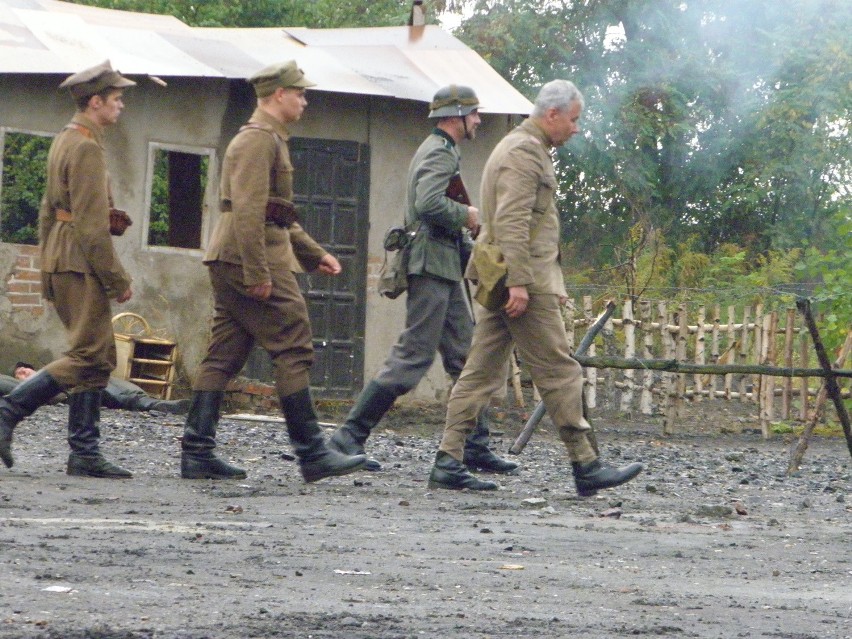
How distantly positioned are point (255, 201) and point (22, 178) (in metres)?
15.6

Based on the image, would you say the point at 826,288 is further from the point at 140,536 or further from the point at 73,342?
Result: the point at 140,536

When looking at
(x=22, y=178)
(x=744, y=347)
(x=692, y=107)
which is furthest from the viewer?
(x=692, y=107)

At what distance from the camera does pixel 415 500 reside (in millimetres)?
7164

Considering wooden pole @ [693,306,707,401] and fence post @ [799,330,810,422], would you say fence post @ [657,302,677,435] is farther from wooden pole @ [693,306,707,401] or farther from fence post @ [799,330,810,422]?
fence post @ [799,330,810,422]

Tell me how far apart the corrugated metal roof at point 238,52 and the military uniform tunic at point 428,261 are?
5.33m

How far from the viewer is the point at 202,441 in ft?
24.8

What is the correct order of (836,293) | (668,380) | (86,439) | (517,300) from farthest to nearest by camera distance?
1. (668,380)
2. (836,293)
3. (86,439)
4. (517,300)

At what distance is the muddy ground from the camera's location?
4086 mm

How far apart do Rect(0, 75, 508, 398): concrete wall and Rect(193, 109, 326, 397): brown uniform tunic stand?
649 centimetres

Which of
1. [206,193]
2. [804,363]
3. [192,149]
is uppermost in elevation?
[192,149]

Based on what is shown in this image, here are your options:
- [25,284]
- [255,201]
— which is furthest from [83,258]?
[25,284]

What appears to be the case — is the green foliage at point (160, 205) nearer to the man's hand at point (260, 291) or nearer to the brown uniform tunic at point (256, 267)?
the brown uniform tunic at point (256, 267)

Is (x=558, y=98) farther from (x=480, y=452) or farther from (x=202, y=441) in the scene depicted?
(x=202, y=441)

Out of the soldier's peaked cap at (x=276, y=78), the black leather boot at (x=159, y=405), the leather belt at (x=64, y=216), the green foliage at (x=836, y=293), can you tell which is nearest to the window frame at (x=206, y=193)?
the black leather boot at (x=159, y=405)
